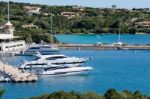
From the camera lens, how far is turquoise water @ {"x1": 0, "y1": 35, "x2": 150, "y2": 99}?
79.6 feet

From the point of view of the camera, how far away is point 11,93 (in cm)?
2300

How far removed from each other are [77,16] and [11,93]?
5492 centimetres

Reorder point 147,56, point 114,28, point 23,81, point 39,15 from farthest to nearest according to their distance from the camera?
point 39,15
point 114,28
point 147,56
point 23,81

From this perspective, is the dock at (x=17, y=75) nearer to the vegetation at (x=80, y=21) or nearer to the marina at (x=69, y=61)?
the marina at (x=69, y=61)

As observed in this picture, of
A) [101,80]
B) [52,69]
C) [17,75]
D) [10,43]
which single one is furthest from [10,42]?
[17,75]

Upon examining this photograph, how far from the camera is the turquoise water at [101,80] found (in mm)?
24252

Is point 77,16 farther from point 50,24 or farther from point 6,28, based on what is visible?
point 6,28

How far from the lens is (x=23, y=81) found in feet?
84.6

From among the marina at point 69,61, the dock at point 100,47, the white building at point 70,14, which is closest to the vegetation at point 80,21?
the marina at point 69,61

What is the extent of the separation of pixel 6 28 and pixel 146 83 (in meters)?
22.0

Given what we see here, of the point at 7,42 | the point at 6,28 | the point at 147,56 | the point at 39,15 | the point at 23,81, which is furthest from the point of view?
the point at 39,15

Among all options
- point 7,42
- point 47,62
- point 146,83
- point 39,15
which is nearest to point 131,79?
point 146,83

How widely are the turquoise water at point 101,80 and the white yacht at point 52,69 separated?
1.50 ft

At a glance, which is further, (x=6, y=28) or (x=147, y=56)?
(x=6, y=28)
